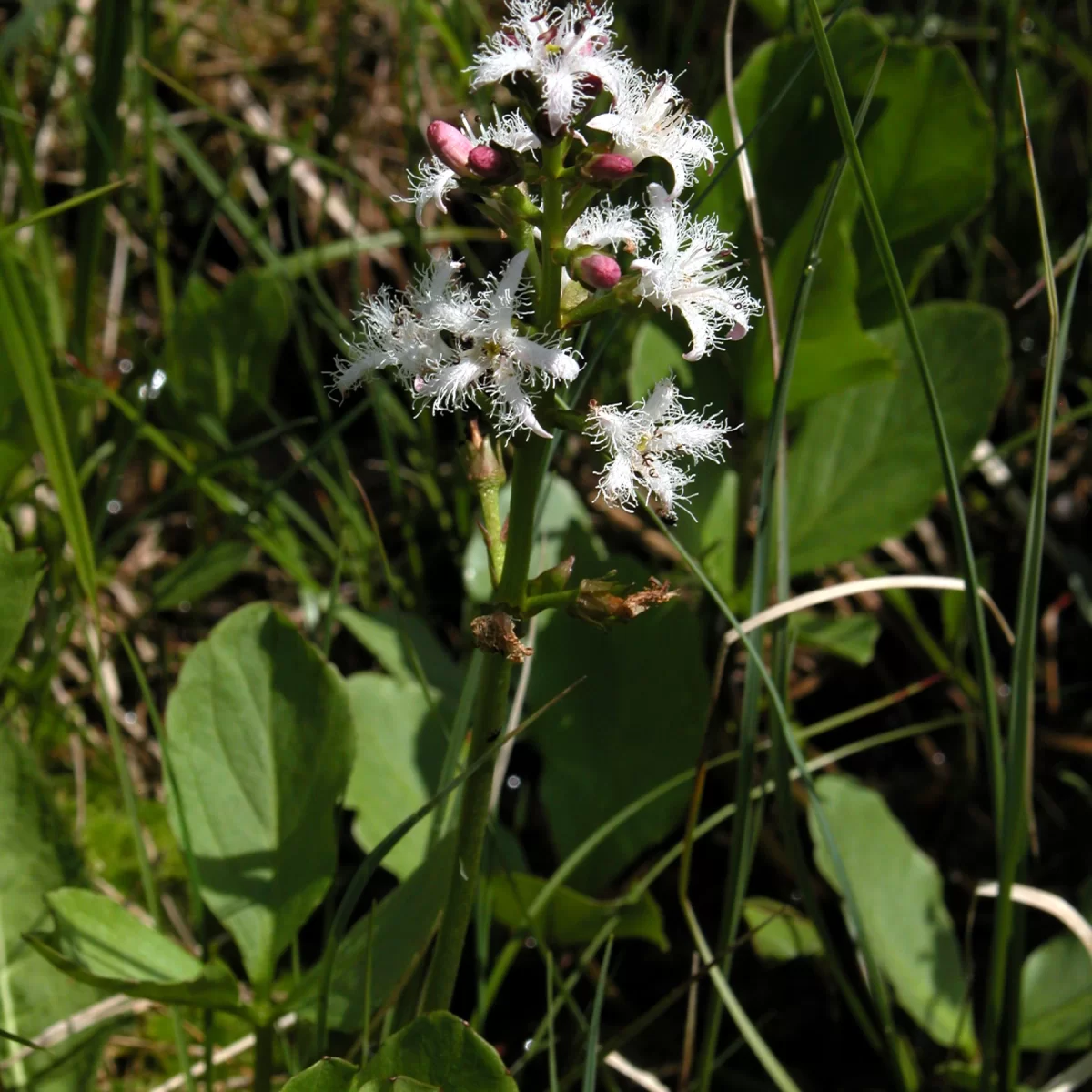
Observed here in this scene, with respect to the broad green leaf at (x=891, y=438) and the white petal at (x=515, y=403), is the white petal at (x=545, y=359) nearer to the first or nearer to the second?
the white petal at (x=515, y=403)

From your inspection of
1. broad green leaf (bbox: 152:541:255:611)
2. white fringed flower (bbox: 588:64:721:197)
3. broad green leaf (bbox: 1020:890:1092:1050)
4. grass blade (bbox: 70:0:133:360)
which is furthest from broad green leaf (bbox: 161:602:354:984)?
broad green leaf (bbox: 1020:890:1092:1050)

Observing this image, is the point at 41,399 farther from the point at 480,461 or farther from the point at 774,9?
the point at 774,9

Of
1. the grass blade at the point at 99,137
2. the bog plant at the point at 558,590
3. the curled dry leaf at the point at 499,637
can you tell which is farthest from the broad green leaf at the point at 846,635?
the grass blade at the point at 99,137

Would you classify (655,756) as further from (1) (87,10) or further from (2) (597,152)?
(1) (87,10)

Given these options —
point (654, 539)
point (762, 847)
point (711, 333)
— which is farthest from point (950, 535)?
point (711, 333)

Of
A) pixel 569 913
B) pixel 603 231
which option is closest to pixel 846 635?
pixel 569 913

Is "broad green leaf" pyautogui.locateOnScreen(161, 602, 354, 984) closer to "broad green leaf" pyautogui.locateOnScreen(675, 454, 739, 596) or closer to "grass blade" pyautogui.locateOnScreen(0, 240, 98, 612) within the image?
"grass blade" pyautogui.locateOnScreen(0, 240, 98, 612)
